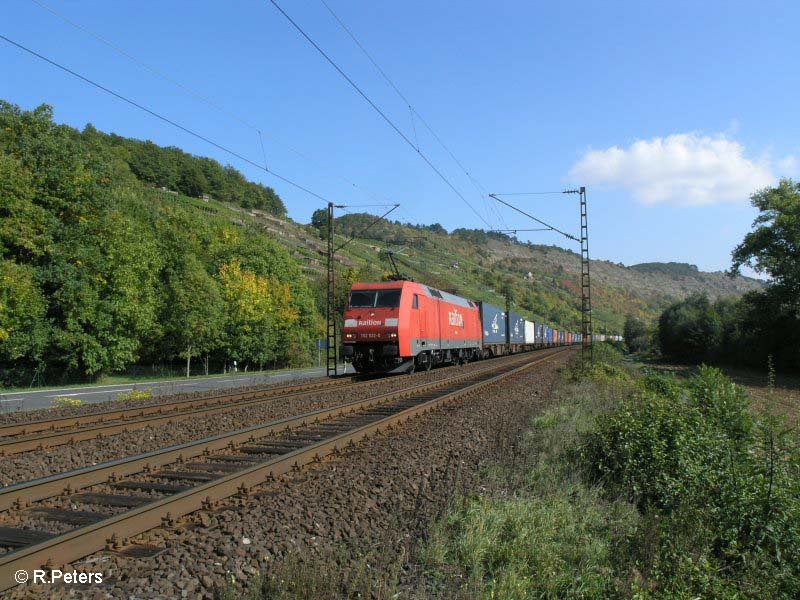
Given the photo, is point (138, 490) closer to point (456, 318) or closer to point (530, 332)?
point (456, 318)

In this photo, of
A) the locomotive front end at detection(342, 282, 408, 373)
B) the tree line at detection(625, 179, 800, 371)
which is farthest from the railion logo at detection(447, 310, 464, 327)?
the tree line at detection(625, 179, 800, 371)

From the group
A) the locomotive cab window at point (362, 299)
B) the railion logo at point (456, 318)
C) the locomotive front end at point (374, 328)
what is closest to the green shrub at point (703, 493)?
→ the locomotive front end at point (374, 328)

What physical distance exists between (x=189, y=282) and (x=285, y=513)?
119 feet

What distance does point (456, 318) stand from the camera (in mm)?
30953

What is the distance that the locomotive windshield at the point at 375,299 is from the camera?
22.7m

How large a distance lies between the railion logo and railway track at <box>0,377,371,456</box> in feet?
44.6

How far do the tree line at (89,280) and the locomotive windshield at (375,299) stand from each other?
15429mm

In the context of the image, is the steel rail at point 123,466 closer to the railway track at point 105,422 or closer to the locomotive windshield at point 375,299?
the railway track at point 105,422

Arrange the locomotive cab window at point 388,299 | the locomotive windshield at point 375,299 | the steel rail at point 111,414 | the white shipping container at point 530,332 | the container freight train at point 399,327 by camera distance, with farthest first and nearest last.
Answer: the white shipping container at point 530,332, the locomotive windshield at point 375,299, the locomotive cab window at point 388,299, the container freight train at point 399,327, the steel rail at point 111,414

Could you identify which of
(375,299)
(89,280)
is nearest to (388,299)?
(375,299)

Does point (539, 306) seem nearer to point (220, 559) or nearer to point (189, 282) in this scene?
point (189, 282)

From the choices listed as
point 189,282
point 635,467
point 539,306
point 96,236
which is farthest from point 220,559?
point 539,306

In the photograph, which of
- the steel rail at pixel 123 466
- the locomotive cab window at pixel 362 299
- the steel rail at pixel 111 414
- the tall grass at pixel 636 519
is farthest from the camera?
the locomotive cab window at pixel 362 299

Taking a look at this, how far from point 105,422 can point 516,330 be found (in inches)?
1759
